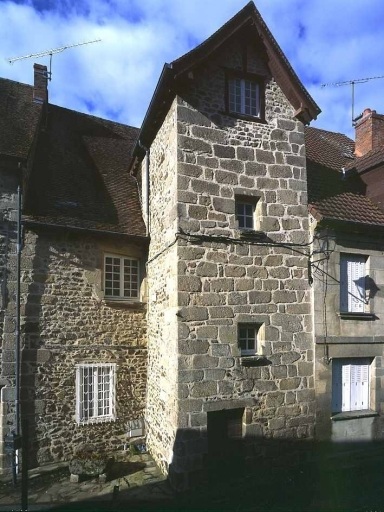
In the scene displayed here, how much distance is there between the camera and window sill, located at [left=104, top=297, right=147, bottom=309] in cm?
978

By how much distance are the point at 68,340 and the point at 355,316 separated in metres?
6.31

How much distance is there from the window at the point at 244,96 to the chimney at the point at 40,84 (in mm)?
5966

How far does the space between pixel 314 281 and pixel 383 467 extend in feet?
13.8

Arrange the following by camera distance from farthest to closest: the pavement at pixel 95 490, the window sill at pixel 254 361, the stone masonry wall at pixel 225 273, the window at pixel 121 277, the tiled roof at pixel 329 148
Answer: the tiled roof at pixel 329 148 → the window at pixel 121 277 → the window sill at pixel 254 361 → the stone masonry wall at pixel 225 273 → the pavement at pixel 95 490

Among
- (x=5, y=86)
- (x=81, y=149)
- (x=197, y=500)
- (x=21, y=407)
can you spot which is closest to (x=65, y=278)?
(x=21, y=407)

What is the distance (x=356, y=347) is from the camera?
927 cm

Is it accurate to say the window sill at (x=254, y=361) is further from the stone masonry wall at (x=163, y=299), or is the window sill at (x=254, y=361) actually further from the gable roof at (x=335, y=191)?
the gable roof at (x=335, y=191)

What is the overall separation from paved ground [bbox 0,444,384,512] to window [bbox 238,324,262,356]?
210cm

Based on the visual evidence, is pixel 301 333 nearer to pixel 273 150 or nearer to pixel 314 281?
pixel 314 281

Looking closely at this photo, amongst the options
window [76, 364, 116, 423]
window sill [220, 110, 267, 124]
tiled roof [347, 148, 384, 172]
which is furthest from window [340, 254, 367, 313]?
window [76, 364, 116, 423]

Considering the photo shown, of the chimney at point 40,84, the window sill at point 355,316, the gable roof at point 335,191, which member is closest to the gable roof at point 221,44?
the gable roof at point 335,191

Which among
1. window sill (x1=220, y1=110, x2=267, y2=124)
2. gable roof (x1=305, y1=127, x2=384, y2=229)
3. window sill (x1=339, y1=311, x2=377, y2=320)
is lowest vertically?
window sill (x1=339, y1=311, x2=377, y2=320)

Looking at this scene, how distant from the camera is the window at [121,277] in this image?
32.7 feet

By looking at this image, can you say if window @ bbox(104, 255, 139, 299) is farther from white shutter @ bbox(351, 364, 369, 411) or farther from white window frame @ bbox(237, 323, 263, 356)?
white shutter @ bbox(351, 364, 369, 411)
